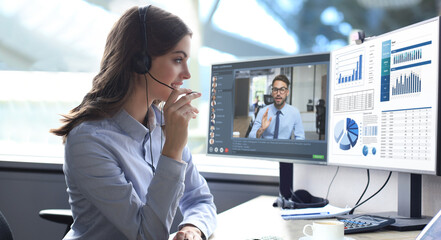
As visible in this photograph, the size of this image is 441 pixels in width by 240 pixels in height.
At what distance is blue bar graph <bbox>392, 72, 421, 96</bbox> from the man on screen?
0.43m

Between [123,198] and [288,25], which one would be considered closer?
[123,198]

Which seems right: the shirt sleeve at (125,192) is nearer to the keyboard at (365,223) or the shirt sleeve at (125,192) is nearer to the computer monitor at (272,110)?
the keyboard at (365,223)

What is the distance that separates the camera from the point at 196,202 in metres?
1.37

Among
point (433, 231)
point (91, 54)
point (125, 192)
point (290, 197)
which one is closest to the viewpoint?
point (433, 231)

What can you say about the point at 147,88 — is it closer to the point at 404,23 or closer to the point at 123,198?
the point at 123,198

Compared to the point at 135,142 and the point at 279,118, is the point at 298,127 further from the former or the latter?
the point at 135,142

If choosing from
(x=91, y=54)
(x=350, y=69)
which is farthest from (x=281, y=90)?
(x=91, y=54)

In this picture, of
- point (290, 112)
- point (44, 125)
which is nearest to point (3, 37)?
point (44, 125)

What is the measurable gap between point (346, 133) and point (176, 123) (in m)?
0.56

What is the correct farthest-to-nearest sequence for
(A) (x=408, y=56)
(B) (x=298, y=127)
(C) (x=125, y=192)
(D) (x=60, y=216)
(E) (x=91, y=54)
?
(E) (x=91, y=54)
(B) (x=298, y=127)
(D) (x=60, y=216)
(A) (x=408, y=56)
(C) (x=125, y=192)

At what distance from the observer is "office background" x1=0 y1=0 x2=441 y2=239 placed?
6.73ft

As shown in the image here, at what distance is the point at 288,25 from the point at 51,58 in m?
1.29

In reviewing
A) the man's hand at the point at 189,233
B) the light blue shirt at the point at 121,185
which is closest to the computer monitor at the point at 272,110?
the light blue shirt at the point at 121,185

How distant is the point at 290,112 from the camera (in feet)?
5.19
